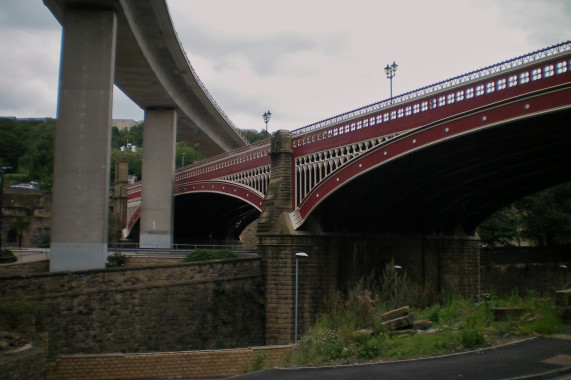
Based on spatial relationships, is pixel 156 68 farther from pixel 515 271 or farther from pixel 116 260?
pixel 515 271

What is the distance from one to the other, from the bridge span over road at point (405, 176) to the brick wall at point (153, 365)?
772cm

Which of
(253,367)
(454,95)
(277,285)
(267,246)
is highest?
(454,95)

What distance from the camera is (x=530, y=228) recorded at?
1865 inches

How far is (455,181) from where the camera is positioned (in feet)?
86.8

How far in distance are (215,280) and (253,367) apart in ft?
28.1

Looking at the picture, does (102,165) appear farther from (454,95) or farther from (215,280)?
(454,95)

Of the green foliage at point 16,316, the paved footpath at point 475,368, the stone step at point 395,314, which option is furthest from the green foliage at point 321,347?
the green foliage at point 16,316

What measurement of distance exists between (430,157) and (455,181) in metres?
5.69

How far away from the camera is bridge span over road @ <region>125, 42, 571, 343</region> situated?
17.3 meters

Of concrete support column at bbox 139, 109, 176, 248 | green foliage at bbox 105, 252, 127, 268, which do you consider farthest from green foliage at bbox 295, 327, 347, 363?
concrete support column at bbox 139, 109, 176, 248

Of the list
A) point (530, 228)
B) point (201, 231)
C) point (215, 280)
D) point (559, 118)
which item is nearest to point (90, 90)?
point (215, 280)

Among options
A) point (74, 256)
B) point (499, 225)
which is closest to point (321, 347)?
point (74, 256)

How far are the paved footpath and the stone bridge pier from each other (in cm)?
1247

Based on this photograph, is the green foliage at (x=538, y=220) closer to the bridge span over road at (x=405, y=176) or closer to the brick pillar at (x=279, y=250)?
the bridge span over road at (x=405, y=176)
